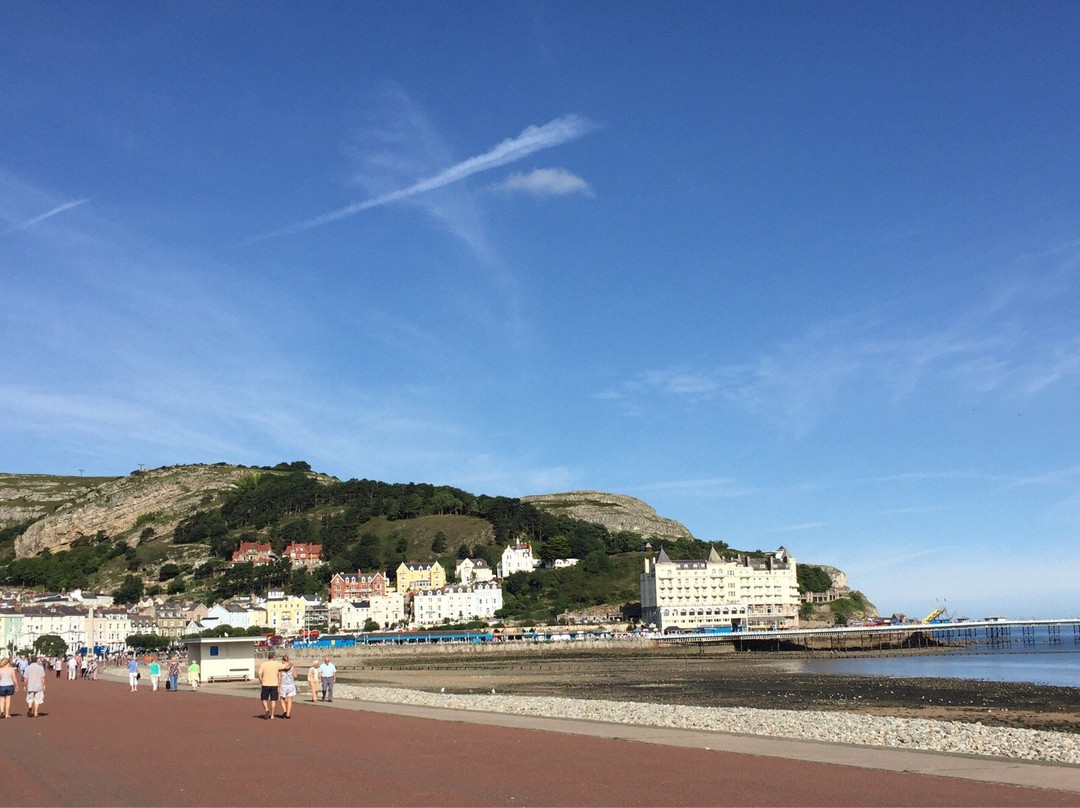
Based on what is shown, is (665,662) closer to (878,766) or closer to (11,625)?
(878,766)

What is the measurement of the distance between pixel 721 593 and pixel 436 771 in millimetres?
147922

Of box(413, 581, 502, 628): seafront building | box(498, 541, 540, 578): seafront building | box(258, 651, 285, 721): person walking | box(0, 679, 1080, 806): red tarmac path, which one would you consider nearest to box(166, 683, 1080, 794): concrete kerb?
box(0, 679, 1080, 806): red tarmac path

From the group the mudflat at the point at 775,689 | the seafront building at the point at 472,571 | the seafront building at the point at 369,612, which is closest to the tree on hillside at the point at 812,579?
the seafront building at the point at 472,571

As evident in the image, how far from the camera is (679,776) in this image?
13938 millimetres

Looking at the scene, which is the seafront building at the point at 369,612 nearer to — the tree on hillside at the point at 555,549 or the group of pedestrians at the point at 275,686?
the tree on hillside at the point at 555,549

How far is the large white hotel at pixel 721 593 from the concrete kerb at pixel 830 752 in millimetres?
130162

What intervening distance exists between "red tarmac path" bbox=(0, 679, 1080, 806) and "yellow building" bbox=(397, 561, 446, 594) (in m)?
161

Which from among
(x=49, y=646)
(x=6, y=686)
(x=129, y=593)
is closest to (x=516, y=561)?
(x=129, y=593)

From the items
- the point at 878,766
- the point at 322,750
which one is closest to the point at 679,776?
the point at 878,766

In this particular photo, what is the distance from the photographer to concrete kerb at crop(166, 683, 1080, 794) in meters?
13.4

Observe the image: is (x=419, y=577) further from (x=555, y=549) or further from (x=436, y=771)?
(x=436, y=771)

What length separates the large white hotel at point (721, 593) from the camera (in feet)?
498

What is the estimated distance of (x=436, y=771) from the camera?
14750 millimetres

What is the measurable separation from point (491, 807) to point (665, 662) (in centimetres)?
7413
